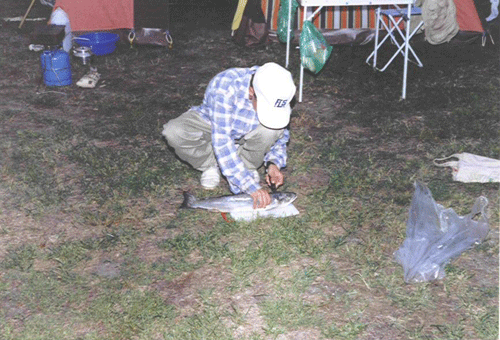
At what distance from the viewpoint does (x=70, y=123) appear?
7.54m

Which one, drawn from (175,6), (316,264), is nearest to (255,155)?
(316,264)

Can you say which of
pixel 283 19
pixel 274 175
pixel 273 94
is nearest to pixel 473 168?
pixel 274 175

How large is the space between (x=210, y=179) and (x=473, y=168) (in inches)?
93.3

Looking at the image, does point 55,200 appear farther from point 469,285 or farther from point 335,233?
point 469,285

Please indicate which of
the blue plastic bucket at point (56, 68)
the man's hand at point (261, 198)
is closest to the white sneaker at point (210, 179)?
the man's hand at point (261, 198)

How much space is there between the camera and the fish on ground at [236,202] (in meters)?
5.39

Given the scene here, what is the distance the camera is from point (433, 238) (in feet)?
15.5

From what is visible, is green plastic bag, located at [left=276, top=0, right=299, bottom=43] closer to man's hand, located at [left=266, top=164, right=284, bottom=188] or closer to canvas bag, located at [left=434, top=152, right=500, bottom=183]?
canvas bag, located at [left=434, top=152, right=500, bottom=183]

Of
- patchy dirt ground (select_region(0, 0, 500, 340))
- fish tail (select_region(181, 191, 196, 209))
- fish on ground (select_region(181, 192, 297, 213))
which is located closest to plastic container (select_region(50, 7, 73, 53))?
patchy dirt ground (select_region(0, 0, 500, 340))

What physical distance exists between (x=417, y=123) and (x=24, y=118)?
14.6 ft

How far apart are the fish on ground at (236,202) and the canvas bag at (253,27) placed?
5.21 m

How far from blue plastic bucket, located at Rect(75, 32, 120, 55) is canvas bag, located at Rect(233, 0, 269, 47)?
191 cm

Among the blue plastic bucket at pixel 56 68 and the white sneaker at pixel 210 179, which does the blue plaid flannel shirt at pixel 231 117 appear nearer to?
the white sneaker at pixel 210 179

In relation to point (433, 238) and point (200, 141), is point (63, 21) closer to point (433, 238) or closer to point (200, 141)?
point (200, 141)
